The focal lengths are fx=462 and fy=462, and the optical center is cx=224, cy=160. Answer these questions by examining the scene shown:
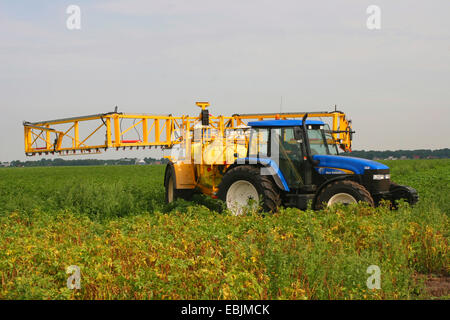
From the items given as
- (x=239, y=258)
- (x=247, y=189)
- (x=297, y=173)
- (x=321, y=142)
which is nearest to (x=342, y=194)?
(x=297, y=173)

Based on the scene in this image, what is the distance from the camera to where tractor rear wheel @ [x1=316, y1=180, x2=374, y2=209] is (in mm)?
9297

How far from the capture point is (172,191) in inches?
531

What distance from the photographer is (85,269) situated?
5633 mm

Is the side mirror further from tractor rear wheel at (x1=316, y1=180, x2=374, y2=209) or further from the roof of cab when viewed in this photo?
tractor rear wheel at (x1=316, y1=180, x2=374, y2=209)

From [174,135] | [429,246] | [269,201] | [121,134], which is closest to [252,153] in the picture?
[269,201]

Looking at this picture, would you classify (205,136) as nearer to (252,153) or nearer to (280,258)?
(252,153)

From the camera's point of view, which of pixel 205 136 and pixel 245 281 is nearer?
pixel 245 281

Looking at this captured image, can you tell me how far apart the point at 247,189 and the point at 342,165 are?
221 cm

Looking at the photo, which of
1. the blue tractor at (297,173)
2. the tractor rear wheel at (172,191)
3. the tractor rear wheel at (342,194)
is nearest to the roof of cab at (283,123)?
the blue tractor at (297,173)

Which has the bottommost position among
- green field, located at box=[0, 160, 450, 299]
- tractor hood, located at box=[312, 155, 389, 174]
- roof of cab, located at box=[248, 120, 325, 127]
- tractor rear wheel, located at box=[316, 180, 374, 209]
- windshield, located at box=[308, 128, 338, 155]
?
green field, located at box=[0, 160, 450, 299]

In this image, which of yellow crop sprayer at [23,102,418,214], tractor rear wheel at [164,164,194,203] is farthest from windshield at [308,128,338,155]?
tractor rear wheel at [164,164,194,203]

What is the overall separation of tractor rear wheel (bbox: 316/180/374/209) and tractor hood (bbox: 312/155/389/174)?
1.53 feet
